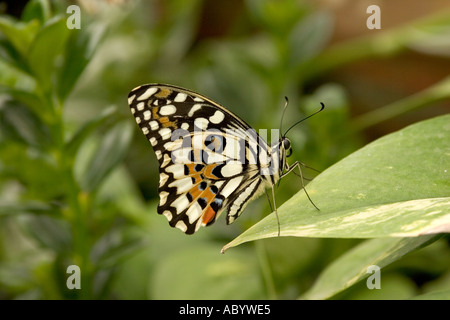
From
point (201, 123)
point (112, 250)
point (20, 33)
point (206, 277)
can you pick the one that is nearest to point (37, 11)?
point (20, 33)

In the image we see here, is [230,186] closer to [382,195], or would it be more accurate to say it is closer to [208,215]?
[208,215]

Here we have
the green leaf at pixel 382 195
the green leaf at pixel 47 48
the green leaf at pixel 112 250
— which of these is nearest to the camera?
the green leaf at pixel 382 195

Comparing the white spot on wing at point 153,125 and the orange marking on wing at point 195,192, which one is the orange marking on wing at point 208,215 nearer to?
the orange marking on wing at point 195,192

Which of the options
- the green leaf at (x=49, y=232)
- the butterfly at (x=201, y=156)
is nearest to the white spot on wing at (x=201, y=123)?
the butterfly at (x=201, y=156)

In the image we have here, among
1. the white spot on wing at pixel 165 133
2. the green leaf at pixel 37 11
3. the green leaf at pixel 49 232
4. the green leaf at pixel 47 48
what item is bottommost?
the green leaf at pixel 49 232

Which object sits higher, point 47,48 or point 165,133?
point 47,48

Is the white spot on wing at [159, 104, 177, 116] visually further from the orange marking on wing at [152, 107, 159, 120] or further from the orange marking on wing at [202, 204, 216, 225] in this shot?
the orange marking on wing at [202, 204, 216, 225]
